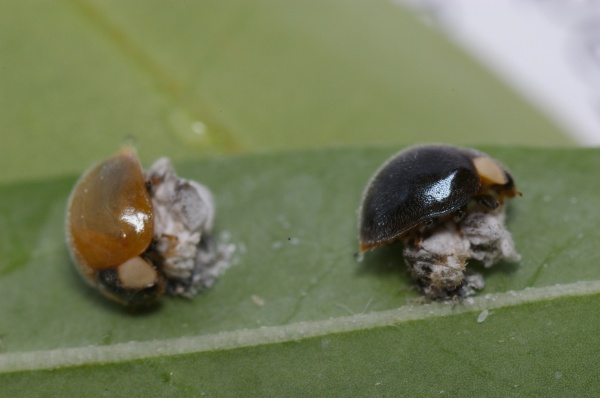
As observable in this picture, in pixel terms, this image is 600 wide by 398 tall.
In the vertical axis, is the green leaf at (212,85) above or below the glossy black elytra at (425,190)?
below

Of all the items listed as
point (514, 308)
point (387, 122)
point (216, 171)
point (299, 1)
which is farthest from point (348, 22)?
point (514, 308)

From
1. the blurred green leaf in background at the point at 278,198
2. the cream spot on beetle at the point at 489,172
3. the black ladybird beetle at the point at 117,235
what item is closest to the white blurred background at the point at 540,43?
the blurred green leaf in background at the point at 278,198

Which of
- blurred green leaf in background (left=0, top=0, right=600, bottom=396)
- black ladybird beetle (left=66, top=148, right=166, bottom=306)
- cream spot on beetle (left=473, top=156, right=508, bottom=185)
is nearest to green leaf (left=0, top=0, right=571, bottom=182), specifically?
blurred green leaf in background (left=0, top=0, right=600, bottom=396)

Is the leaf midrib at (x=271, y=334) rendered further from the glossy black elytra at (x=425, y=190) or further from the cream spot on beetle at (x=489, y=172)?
the cream spot on beetle at (x=489, y=172)

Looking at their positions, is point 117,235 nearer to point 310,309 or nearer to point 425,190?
point 310,309

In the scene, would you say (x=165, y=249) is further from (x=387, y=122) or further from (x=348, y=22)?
(x=348, y=22)

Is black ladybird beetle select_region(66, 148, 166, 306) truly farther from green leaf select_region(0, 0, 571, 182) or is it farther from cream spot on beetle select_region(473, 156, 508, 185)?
cream spot on beetle select_region(473, 156, 508, 185)

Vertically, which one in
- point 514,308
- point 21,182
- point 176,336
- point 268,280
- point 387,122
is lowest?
point 21,182
